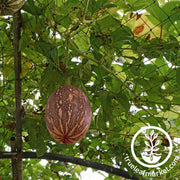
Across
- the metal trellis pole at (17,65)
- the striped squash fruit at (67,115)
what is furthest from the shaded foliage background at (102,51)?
the striped squash fruit at (67,115)

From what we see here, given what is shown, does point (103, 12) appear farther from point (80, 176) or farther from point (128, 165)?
point (80, 176)

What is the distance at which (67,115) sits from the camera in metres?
0.83

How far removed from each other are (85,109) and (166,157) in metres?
0.97

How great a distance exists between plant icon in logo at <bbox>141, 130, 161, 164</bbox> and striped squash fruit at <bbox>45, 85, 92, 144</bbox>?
2.54 ft

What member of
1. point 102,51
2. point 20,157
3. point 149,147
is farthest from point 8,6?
point 149,147

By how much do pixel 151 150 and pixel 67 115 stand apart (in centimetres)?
95

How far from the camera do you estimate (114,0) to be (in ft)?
3.33

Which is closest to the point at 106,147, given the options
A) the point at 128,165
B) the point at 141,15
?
the point at 128,165

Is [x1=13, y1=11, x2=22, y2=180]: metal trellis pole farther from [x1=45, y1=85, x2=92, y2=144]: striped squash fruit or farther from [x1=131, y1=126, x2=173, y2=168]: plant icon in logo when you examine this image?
[x1=131, y1=126, x2=173, y2=168]: plant icon in logo

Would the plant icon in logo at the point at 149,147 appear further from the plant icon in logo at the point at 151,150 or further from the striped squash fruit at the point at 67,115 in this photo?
the striped squash fruit at the point at 67,115

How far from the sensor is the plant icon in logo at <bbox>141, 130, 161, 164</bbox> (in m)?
1.57

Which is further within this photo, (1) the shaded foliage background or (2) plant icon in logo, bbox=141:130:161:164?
(2) plant icon in logo, bbox=141:130:161:164

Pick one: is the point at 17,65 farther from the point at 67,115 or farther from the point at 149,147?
the point at 149,147

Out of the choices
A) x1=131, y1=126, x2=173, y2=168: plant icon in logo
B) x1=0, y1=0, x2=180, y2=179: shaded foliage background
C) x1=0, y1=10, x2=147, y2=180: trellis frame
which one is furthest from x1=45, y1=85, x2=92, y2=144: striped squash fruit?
x1=131, y1=126, x2=173, y2=168: plant icon in logo
